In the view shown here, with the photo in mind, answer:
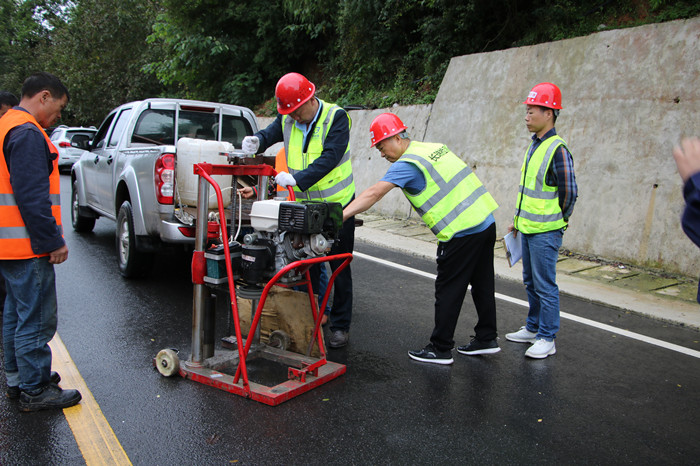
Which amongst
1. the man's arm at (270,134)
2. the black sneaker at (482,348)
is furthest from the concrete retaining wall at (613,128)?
the man's arm at (270,134)

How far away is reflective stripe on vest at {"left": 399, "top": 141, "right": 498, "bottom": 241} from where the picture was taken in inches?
166

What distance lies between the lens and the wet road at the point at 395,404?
3.15 m

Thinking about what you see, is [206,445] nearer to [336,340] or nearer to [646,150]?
[336,340]

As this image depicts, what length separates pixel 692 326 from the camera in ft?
17.9

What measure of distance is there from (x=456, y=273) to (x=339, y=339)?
43.4 inches

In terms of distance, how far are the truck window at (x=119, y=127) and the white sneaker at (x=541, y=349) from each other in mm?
5231

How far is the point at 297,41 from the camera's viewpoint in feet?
63.3

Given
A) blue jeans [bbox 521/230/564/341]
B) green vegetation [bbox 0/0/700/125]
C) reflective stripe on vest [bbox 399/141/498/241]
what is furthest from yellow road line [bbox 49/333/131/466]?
green vegetation [bbox 0/0/700/125]

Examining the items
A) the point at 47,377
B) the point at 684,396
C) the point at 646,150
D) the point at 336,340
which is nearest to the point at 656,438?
the point at 684,396

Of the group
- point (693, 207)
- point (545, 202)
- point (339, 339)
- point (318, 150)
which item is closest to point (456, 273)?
point (545, 202)

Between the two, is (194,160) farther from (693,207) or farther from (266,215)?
(693,207)

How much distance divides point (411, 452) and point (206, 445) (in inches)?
43.5

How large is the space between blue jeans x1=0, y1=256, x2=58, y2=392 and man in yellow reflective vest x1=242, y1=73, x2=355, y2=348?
1.70 metres

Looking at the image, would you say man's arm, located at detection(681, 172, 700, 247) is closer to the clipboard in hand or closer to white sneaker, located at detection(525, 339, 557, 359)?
white sneaker, located at detection(525, 339, 557, 359)
